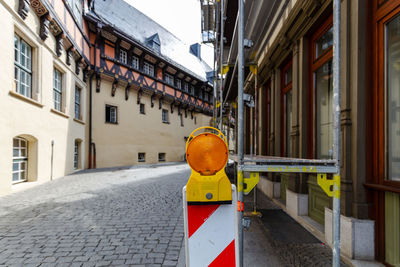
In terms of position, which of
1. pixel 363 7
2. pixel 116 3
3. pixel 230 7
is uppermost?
Result: pixel 116 3

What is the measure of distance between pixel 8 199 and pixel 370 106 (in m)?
7.34

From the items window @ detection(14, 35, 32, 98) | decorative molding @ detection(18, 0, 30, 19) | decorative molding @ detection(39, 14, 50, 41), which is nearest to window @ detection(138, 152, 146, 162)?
window @ detection(14, 35, 32, 98)

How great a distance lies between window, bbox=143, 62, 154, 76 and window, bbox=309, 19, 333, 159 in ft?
46.3

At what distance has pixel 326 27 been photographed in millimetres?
3227

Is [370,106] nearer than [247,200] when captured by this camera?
Yes

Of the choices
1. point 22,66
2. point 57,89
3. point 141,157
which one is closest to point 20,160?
point 22,66

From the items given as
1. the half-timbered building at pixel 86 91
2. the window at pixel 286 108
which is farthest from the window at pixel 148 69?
the window at pixel 286 108

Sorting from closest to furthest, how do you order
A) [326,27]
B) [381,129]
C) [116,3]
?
[381,129]
[326,27]
[116,3]

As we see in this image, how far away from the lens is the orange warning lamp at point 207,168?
4.30 ft

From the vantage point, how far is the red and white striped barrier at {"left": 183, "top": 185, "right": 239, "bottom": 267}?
1354 millimetres

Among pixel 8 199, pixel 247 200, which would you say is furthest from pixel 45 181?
pixel 247 200

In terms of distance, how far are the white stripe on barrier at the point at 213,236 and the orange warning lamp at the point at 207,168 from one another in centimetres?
10

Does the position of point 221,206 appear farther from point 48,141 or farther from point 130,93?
point 130,93

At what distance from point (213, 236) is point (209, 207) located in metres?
0.18
